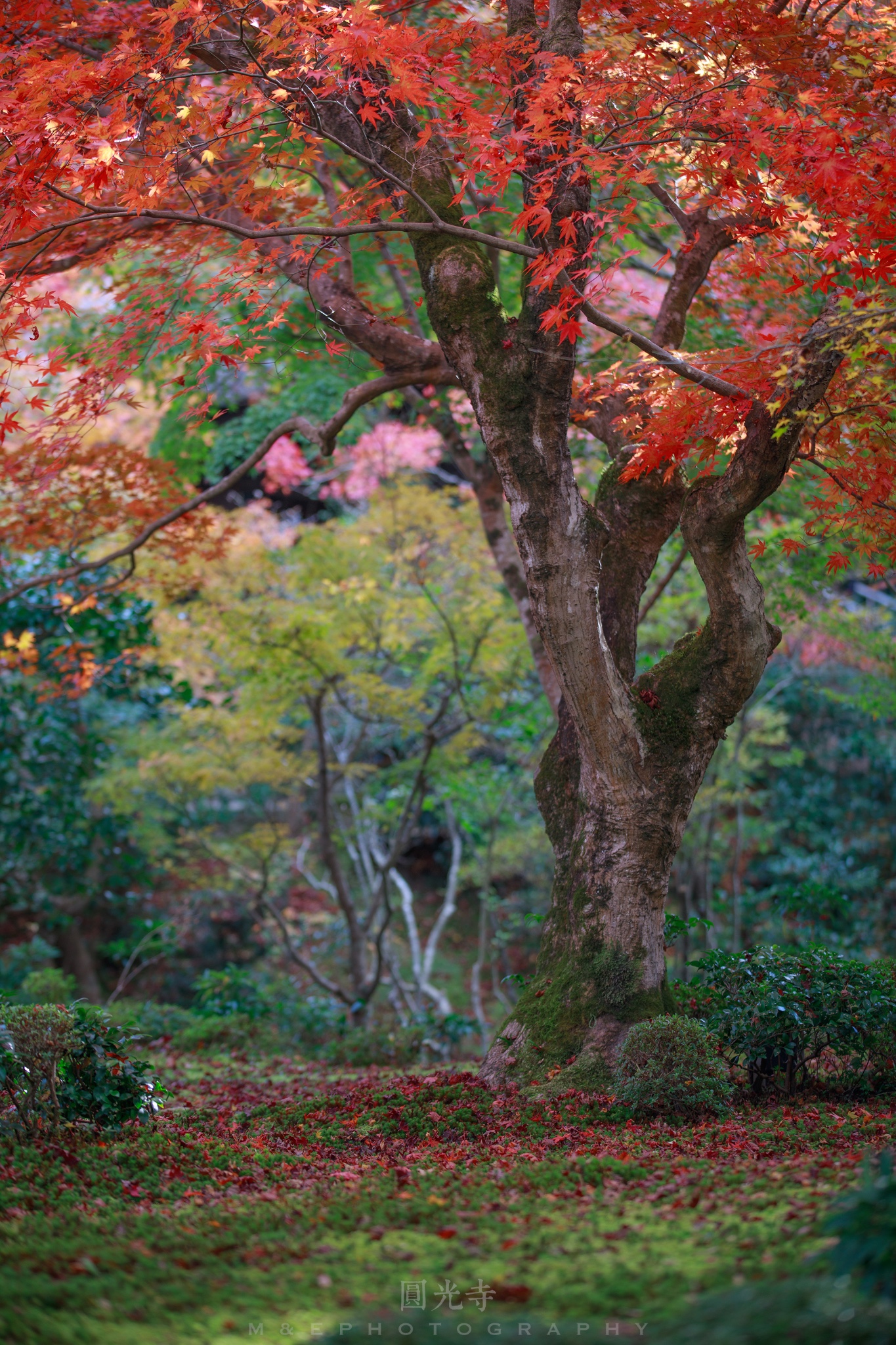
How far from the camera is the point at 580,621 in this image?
14.1 ft

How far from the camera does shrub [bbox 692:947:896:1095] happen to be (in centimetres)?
434

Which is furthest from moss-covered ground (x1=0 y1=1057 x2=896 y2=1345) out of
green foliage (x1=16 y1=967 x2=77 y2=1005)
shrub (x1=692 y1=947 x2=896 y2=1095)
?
green foliage (x1=16 y1=967 x2=77 y2=1005)

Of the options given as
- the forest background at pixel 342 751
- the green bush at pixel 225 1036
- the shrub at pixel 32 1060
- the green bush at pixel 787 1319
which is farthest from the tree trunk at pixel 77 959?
the green bush at pixel 787 1319

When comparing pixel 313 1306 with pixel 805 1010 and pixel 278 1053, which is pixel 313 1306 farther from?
pixel 278 1053

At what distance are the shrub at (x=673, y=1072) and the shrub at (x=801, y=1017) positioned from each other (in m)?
0.43

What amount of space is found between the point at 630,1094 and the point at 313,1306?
7.00ft

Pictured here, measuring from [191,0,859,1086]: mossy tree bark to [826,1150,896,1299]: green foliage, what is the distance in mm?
2298

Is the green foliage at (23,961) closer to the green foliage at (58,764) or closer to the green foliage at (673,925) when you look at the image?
the green foliage at (58,764)

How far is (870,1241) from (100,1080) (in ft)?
9.79

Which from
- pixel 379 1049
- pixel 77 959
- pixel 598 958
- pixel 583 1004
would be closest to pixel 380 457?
pixel 77 959

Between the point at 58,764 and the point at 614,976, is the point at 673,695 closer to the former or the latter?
the point at 614,976

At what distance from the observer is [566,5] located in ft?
14.3

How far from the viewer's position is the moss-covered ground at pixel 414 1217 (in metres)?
2.10

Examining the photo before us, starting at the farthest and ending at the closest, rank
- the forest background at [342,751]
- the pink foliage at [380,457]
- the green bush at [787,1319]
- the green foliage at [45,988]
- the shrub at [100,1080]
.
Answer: the pink foliage at [380,457]
the forest background at [342,751]
the green foliage at [45,988]
the shrub at [100,1080]
the green bush at [787,1319]
